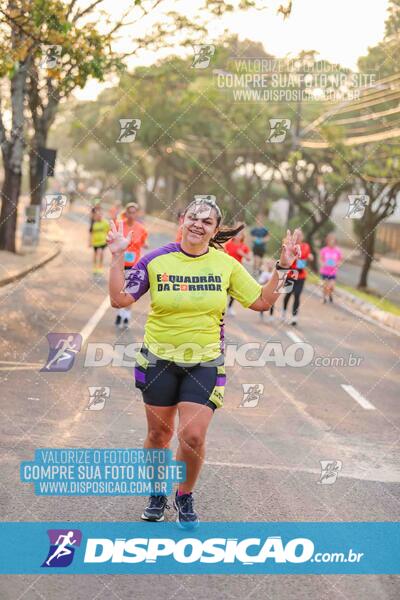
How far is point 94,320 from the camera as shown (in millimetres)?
16422

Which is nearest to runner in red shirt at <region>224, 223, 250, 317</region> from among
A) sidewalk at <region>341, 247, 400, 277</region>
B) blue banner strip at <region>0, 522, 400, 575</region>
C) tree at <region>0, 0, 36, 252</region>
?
tree at <region>0, 0, 36, 252</region>

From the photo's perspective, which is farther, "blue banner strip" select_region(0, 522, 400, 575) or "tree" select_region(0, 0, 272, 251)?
"tree" select_region(0, 0, 272, 251)

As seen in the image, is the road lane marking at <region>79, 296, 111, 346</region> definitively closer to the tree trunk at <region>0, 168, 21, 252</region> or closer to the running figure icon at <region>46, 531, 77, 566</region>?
the running figure icon at <region>46, 531, 77, 566</region>

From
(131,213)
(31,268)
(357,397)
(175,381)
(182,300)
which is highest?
(182,300)

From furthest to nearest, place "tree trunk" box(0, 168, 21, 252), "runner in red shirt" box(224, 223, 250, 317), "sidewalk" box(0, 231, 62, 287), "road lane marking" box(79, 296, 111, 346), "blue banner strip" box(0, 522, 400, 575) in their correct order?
"tree trunk" box(0, 168, 21, 252) → "sidewalk" box(0, 231, 62, 287) → "runner in red shirt" box(224, 223, 250, 317) → "road lane marking" box(79, 296, 111, 346) → "blue banner strip" box(0, 522, 400, 575)

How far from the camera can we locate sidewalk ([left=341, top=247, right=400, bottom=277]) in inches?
2044

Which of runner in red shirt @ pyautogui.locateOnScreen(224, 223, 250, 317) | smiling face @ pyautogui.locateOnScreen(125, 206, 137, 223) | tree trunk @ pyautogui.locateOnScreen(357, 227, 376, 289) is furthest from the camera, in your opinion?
tree trunk @ pyautogui.locateOnScreen(357, 227, 376, 289)

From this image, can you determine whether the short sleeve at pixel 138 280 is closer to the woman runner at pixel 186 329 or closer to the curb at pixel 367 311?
the woman runner at pixel 186 329

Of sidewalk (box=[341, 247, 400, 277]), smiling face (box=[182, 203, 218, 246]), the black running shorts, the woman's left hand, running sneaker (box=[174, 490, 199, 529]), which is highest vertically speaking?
smiling face (box=[182, 203, 218, 246])

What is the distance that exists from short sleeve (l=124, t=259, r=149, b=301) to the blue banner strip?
4.53ft

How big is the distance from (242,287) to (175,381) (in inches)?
28.1

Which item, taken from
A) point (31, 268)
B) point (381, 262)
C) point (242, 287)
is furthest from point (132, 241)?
point (381, 262)

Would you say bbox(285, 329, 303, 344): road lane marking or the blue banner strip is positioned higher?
the blue banner strip

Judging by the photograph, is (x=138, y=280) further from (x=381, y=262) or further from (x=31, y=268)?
(x=381, y=262)
